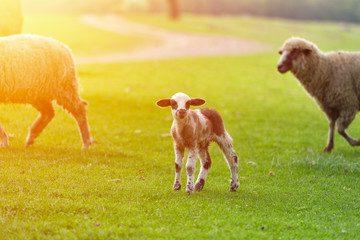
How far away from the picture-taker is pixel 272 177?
843 cm

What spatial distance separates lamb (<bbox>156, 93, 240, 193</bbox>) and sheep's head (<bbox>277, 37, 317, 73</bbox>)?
3.77 m

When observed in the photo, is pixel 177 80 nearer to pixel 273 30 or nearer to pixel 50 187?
pixel 50 187

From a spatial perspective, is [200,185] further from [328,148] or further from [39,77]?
[328,148]

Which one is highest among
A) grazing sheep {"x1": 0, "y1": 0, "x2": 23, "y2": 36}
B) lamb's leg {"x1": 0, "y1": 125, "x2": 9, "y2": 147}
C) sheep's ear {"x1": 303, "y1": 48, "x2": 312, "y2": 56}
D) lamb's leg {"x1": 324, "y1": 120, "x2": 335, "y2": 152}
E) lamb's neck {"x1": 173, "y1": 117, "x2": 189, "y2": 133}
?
grazing sheep {"x1": 0, "y1": 0, "x2": 23, "y2": 36}

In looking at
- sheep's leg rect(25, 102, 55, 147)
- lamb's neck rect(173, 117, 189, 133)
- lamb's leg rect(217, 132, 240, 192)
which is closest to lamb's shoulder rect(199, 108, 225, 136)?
lamb's leg rect(217, 132, 240, 192)

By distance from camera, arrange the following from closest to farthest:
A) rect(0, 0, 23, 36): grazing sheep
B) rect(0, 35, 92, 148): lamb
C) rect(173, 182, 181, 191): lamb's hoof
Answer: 1. rect(173, 182, 181, 191): lamb's hoof
2. rect(0, 35, 92, 148): lamb
3. rect(0, 0, 23, 36): grazing sheep

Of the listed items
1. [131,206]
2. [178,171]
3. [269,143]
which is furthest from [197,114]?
[269,143]

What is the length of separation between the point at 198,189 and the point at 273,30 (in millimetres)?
55233

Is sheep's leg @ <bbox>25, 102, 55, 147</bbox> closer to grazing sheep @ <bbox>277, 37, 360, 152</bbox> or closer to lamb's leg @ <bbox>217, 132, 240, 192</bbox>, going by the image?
lamb's leg @ <bbox>217, 132, 240, 192</bbox>

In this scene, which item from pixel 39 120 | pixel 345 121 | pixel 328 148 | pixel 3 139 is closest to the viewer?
pixel 3 139

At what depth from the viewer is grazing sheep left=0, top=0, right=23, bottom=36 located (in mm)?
10820

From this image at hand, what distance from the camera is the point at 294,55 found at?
10.4 m

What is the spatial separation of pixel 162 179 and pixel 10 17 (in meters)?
5.57

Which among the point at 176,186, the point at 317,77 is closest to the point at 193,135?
the point at 176,186
